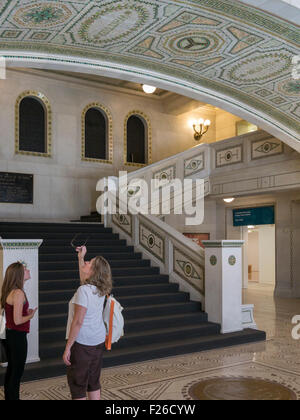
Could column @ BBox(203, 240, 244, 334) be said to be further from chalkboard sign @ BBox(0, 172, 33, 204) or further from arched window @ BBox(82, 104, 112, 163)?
arched window @ BBox(82, 104, 112, 163)

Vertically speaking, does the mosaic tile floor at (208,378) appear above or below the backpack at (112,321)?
below

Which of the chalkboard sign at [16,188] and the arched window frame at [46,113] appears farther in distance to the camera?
the arched window frame at [46,113]

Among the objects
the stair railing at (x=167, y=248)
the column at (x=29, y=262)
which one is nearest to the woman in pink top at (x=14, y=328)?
the column at (x=29, y=262)

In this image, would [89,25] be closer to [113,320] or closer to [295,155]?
[113,320]

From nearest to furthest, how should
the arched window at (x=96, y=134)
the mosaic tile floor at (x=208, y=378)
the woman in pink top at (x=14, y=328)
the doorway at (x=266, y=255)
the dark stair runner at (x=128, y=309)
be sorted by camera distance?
the woman in pink top at (x=14, y=328) < the mosaic tile floor at (x=208, y=378) < the dark stair runner at (x=128, y=309) < the arched window at (x=96, y=134) < the doorway at (x=266, y=255)

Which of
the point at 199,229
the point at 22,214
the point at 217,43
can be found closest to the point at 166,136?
the point at 199,229

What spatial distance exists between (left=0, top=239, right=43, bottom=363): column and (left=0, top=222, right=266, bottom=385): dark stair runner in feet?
0.64

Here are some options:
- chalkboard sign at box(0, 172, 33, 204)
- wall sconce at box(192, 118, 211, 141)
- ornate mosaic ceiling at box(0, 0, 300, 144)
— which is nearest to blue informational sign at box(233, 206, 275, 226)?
wall sconce at box(192, 118, 211, 141)

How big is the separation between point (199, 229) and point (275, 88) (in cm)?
751

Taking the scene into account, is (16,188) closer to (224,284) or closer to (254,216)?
(254,216)

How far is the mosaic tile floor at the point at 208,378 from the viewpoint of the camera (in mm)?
4570

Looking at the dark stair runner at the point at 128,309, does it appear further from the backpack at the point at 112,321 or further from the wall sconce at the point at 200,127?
the wall sconce at the point at 200,127

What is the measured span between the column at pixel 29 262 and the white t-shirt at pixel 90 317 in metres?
2.25

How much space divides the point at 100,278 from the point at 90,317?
297 millimetres
